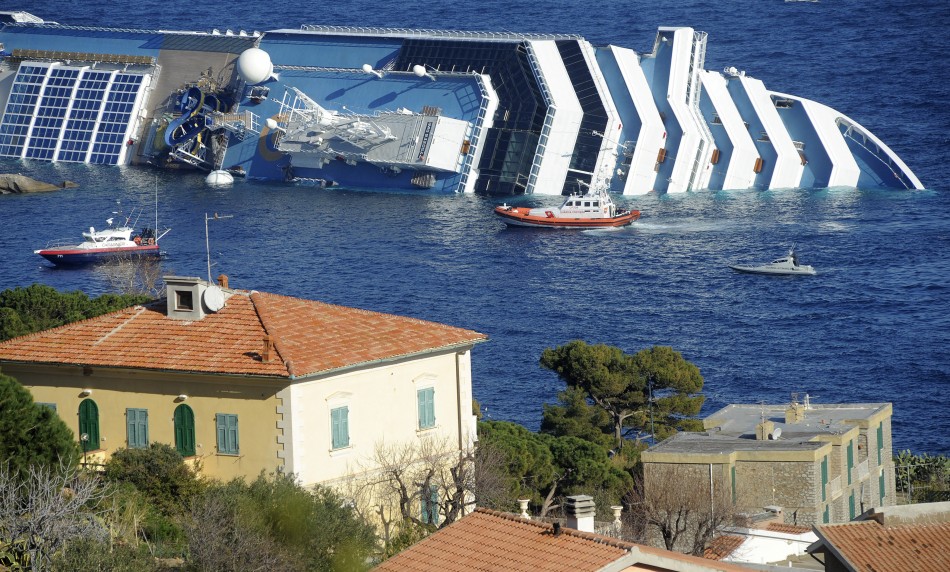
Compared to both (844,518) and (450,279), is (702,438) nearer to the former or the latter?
(844,518)

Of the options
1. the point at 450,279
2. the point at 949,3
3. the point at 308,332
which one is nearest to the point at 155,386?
the point at 308,332

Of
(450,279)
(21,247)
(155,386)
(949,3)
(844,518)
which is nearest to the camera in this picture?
(155,386)

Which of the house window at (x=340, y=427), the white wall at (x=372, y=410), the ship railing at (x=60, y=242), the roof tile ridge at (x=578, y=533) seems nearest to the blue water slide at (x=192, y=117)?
the ship railing at (x=60, y=242)

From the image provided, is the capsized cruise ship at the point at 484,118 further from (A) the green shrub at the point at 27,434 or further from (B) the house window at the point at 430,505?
(A) the green shrub at the point at 27,434

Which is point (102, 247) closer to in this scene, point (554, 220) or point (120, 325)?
point (554, 220)

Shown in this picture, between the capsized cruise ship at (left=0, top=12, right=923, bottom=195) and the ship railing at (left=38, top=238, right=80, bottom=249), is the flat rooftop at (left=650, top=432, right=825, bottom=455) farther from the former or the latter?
the capsized cruise ship at (left=0, top=12, right=923, bottom=195)

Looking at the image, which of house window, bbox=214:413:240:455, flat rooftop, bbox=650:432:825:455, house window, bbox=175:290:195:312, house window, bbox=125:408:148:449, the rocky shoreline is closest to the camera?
house window, bbox=214:413:240:455

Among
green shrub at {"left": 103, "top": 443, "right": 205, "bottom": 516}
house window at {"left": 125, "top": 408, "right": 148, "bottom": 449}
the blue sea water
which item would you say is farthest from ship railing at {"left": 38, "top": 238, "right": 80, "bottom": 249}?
green shrub at {"left": 103, "top": 443, "right": 205, "bottom": 516}
